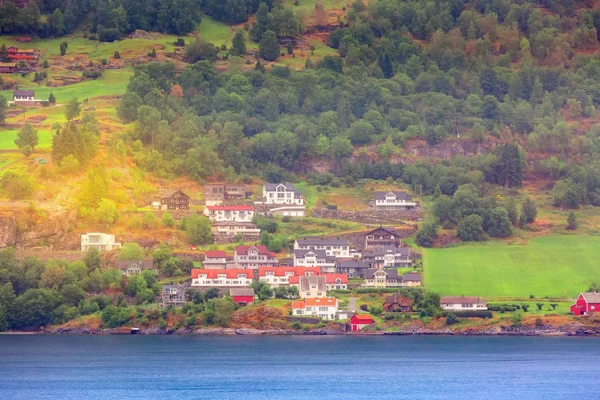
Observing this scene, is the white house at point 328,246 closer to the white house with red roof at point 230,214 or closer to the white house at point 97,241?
the white house with red roof at point 230,214

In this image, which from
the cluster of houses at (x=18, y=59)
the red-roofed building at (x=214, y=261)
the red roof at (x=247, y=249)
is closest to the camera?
the red-roofed building at (x=214, y=261)

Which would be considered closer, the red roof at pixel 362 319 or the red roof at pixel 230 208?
the red roof at pixel 362 319

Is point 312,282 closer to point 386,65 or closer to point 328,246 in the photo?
point 328,246

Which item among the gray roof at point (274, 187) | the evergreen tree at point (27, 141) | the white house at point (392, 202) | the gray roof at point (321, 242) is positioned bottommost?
the gray roof at point (321, 242)

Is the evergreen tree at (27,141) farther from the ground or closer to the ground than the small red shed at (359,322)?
farther from the ground

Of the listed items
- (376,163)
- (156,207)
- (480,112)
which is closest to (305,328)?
(156,207)

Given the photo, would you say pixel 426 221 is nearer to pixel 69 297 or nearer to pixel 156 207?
pixel 156 207

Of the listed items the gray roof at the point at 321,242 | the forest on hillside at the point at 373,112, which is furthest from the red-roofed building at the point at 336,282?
the forest on hillside at the point at 373,112

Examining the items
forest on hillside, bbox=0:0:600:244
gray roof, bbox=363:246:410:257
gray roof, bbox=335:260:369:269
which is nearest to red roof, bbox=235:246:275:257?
gray roof, bbox=335:260:369:269

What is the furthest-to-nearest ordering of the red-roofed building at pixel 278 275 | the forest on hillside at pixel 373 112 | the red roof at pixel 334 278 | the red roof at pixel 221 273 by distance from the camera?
1. the forest on hillside at pixel 373 112
2. the red roof at pixel 334 278
3. the red-roofed building at pixel 278 275
4. the red roof at pixel 221 273
